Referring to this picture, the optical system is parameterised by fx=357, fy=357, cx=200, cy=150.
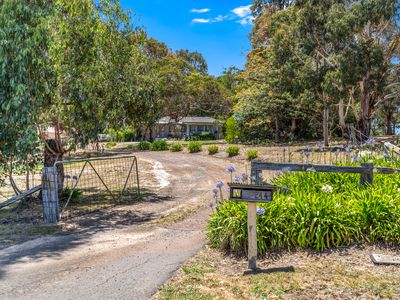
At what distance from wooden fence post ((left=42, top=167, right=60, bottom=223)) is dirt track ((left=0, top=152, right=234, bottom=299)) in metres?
0.81

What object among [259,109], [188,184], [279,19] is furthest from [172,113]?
[188,184]

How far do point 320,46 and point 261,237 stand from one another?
18729 millimetres

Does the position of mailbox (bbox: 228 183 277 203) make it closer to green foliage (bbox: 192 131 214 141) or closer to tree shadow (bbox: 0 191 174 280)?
tree shadow (bbox: 0 191 174 280)

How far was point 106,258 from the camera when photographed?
519 cm

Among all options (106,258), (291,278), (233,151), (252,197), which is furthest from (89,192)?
(233,151)

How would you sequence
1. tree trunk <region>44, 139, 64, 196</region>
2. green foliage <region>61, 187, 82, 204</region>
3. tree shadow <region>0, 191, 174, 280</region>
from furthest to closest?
1. green foliage <region>61, 187, 82, 204</region>
2. tree trunk <region>44, 139, 64, 196</region>
3. tree shadow <region>0, 191, 174, 280</region>

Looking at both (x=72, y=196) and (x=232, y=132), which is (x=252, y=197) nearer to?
(x=72, y=196)

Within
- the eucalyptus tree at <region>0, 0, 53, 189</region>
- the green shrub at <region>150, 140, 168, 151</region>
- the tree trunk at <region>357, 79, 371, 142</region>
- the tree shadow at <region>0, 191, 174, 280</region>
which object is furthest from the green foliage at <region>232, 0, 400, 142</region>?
the eucalyptus tree at <region>0, 0, 53, 189</region>

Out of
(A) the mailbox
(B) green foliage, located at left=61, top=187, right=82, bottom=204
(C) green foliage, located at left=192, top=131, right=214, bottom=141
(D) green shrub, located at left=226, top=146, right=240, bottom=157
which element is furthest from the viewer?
(C) green foliage, located at left=192, top=131, right=214, bottom=141

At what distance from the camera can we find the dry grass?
3.71 m

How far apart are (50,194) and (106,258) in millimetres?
2903

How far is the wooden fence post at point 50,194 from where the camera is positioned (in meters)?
7.34

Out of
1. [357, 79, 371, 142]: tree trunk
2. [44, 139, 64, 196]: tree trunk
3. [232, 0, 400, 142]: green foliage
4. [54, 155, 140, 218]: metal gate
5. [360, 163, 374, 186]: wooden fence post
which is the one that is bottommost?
[54, 155, 140, 218]: metal gate

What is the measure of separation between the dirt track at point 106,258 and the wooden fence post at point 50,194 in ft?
2.67
